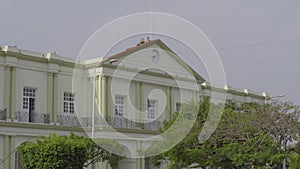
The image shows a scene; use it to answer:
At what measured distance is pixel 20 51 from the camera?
3575 cm

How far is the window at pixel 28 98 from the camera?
120ft

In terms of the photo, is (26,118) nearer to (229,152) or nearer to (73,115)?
(73,115)

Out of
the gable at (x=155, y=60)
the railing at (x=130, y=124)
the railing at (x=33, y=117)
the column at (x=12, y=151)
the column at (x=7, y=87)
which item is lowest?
the column at (x=12, y=151)

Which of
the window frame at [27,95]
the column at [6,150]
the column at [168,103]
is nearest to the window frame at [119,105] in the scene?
the column at [168,103]

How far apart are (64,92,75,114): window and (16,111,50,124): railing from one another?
197 centimetres

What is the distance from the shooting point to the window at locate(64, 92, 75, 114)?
38.9 meters

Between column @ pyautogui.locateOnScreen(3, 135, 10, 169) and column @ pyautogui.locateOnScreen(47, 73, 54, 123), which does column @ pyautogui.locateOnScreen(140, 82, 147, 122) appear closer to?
column @ pyautogui.locateOnScreen(47, 73, 54, 123)

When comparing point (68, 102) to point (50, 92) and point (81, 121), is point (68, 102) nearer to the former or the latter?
point (81, 121)

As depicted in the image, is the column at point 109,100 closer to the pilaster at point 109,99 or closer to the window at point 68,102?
the pilaster at point 109,99

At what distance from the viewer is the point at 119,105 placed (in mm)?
40656

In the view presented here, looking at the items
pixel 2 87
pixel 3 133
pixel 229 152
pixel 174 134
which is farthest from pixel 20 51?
pixel 229 152

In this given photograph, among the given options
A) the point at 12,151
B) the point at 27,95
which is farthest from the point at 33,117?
the point at 12,151

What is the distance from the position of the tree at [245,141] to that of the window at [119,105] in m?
8.73

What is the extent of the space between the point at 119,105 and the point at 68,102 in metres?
3.43
